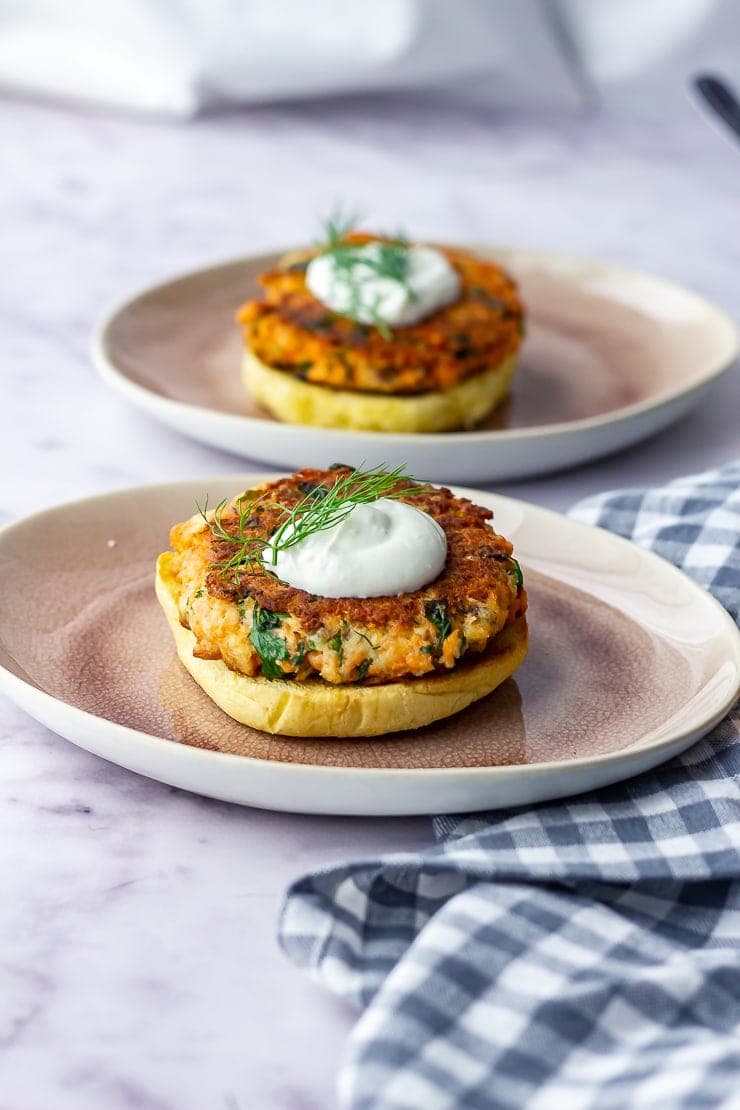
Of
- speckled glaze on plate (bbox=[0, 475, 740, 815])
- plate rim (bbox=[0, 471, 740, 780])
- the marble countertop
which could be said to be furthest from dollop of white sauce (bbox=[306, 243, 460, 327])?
plate rim (bbox=[0, 471, 740, 780])

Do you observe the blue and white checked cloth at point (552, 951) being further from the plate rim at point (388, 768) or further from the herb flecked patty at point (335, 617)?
the herb flecked patty at point (335, 617)

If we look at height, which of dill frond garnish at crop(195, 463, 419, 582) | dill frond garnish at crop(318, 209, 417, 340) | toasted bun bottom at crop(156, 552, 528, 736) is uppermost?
dill frond garnish at crop(195, 463, 419, 582)

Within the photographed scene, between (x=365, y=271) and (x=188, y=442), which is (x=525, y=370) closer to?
(x=365, y=271)

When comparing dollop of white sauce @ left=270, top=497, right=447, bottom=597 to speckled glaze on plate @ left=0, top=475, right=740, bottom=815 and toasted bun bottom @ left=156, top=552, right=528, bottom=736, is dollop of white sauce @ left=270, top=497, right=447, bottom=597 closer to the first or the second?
toasted bun bottom @ left=156, top=552, right=528, bottom=736

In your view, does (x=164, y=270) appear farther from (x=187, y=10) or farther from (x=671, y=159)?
(x=671, y=159)

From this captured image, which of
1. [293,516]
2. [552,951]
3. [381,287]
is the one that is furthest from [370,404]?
[552,951]

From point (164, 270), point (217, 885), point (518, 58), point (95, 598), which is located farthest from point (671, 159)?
point (217, 885)

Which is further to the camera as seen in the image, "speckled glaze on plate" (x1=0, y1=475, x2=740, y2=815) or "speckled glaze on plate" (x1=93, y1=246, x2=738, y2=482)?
"speckled glaze on plate" (x1=93, y1=246, x2=738, y2=482)
